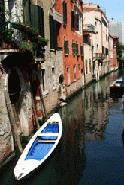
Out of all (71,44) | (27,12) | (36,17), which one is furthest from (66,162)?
(71,44)

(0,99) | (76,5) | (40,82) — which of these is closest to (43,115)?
(40,82)

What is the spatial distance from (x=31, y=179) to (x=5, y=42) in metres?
5.36

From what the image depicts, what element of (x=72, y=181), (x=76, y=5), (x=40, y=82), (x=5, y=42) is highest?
(x=76, y=5)

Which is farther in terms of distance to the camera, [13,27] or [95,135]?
[95,135]

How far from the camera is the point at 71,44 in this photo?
37938 mm

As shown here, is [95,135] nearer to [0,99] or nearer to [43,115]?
[43,115]

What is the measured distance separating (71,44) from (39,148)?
2198 cm

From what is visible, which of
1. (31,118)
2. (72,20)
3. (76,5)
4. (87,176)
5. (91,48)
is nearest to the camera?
(87,176)

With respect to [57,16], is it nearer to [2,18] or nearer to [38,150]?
[2,18]

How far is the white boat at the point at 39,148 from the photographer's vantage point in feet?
47.4

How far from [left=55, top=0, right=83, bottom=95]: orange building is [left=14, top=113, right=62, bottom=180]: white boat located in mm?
13695

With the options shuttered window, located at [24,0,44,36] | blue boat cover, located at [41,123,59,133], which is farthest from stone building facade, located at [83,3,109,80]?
blue boat cover, located at [41,123,59,133]

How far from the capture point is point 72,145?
1975 centimetres

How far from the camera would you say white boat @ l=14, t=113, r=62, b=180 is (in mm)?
14441
